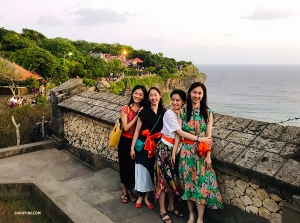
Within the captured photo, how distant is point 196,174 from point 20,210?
8.77 feet

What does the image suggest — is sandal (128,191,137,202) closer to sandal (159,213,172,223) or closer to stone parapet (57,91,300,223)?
sandal (159,213,172,223)

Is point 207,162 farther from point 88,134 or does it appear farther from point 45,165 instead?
point 45,165

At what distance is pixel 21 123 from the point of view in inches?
313

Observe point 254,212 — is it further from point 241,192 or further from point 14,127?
point 14,127

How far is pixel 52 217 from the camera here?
3701mm

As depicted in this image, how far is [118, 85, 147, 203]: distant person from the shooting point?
13.0 feet

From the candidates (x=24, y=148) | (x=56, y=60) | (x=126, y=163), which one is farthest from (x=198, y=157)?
(x=56, y=60)

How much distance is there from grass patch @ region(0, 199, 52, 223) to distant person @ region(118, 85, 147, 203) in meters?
1.19

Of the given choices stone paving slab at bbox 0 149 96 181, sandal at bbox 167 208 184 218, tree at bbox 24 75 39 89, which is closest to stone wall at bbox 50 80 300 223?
sandal at bbox 167 208 184 218

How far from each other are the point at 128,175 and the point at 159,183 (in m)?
0.72

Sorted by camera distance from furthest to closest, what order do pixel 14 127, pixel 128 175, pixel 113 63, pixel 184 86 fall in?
pixel 184 86
pixel 113 63
pixel 14 127
pixel 128 175

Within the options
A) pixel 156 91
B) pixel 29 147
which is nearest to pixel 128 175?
pixel 156 91

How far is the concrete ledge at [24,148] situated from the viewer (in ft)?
20.1

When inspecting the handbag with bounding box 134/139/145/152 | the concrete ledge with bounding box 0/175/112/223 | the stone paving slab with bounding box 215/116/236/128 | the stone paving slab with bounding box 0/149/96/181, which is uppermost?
the stone paving slab with bounding box 215/116/236/128
